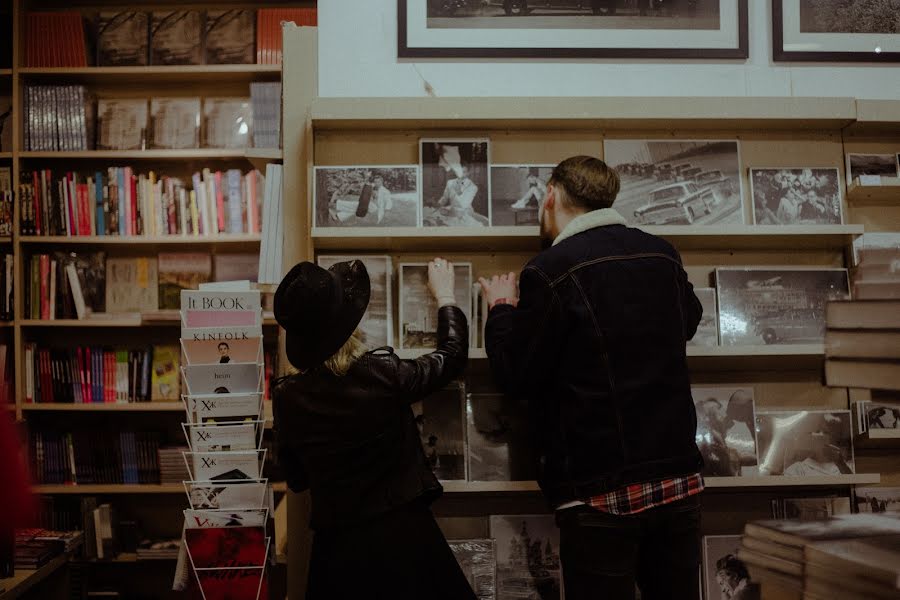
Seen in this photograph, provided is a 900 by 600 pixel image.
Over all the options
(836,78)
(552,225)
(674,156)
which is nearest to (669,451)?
(552,225)

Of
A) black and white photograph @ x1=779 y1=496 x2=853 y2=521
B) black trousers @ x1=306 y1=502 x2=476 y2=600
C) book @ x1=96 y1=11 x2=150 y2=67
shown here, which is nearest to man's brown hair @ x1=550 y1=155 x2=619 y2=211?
black trousers @ x1=306 y1=502 x2=476 y2=600

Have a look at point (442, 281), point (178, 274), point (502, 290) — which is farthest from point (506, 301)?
point (178, 274)

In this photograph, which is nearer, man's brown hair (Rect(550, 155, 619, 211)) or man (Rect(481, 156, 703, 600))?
man (Rect(481, 156, 703, 600))

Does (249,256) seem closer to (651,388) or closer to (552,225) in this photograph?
(552,225)

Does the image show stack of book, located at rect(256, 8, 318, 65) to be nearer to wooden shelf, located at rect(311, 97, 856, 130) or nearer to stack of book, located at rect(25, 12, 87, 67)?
stack of book, located at rect(25, 12, 87, 67)

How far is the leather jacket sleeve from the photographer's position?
5.29 ft

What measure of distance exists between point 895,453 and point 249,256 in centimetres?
284

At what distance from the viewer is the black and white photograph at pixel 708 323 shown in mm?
1996

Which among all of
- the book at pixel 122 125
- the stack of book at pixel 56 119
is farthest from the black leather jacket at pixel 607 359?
the stack of book at pixel 56 119

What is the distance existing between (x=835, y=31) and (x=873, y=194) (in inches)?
20.6

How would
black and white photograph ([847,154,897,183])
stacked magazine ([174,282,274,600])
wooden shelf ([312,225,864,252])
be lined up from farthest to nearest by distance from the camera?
black and white photograph ([847,154,897,183]), wooden shelf ([312,225,864,252]), stacked magazine ([174,282,274,600])

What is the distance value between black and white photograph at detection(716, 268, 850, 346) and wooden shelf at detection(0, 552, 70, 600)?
2109mm

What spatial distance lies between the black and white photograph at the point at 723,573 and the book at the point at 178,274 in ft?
8.54

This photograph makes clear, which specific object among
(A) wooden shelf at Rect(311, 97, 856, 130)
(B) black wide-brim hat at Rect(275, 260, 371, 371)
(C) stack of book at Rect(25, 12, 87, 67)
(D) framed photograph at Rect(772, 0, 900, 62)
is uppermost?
(C) stack of book at Rect(25, 12, 87, 67)
